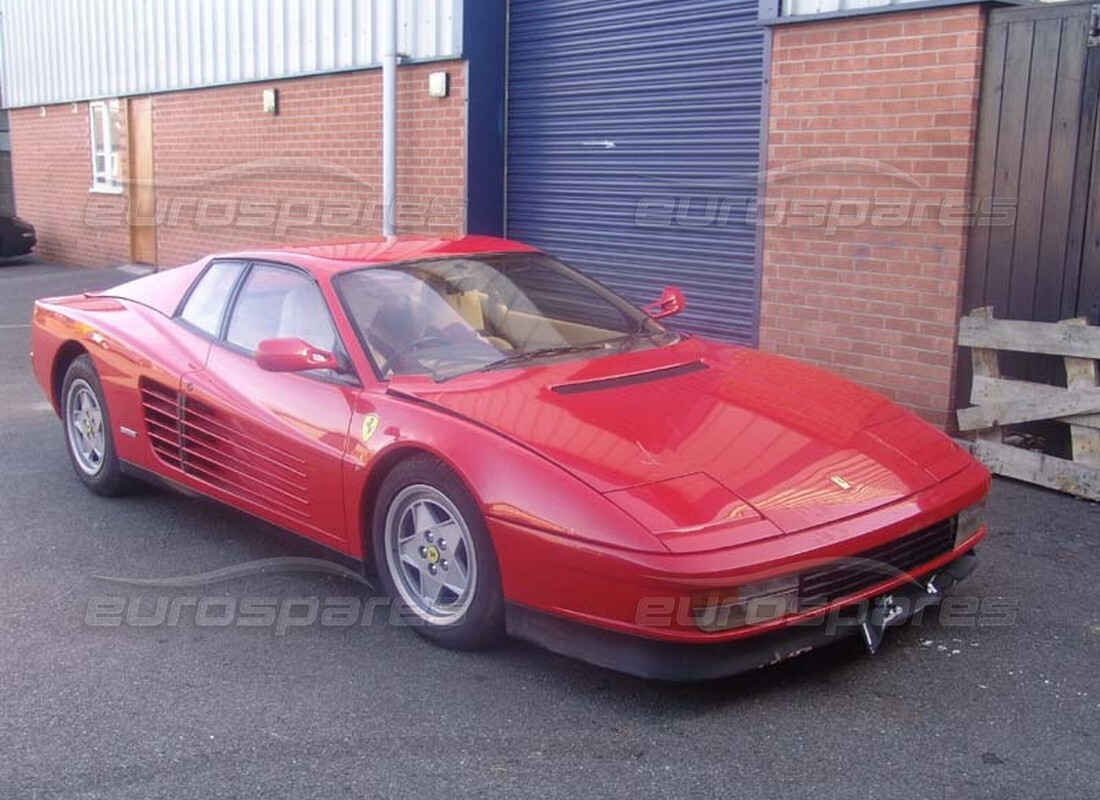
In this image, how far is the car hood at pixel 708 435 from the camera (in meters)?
3.68

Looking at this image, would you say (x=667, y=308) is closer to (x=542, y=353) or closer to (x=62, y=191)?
(x=542, y=353)

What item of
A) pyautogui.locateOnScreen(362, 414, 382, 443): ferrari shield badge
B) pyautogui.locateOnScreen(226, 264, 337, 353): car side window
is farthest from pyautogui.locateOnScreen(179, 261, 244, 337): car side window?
pyautogui.locateOnScreen(362, 414, 382, 443): ferrari shield badge

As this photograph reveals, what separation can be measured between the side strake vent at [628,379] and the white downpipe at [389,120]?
6628 mm

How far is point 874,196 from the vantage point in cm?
715

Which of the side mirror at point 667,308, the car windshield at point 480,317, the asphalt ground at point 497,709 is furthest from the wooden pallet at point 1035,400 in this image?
the car windshield at point 480,317

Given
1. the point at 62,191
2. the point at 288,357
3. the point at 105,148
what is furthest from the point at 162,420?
the point at 62,191

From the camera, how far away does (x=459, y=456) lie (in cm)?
393

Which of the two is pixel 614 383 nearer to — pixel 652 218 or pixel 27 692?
pixel 27 692

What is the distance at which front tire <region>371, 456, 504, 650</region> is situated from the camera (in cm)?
391

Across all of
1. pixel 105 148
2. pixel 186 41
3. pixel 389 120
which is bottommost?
pixel 105 148

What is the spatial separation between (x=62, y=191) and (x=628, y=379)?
16909mm

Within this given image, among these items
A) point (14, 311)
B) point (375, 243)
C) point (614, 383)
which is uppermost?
point (375, 243)

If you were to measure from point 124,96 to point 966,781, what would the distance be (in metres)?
15.8

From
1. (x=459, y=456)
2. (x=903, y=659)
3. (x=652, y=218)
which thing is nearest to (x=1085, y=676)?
(x=903, y=659)
